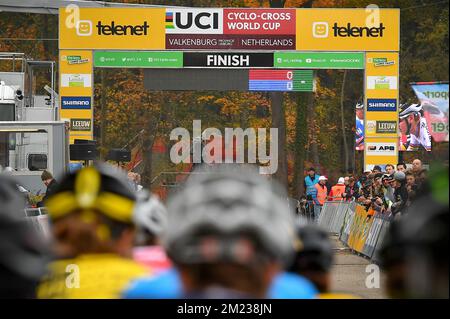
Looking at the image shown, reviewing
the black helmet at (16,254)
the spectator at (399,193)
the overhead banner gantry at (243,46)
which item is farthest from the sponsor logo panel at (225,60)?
the black helmet at (16,254)

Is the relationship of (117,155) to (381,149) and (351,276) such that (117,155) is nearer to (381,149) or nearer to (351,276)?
(381,149)

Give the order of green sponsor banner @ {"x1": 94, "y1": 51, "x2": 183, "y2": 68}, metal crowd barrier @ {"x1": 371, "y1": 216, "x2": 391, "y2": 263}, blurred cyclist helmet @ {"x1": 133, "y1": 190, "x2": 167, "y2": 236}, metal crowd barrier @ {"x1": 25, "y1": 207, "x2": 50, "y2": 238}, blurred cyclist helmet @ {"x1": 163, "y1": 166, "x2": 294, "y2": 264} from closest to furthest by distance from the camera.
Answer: blurred cyclist helmet @ {"x1": 163, "y1": 166, "x2": 294, "y2": 264}, blurred cyclist helmet @ {"x1": 133, "y1": 190, "x2": 167, "y2": 236}, metal crowd barrier @ {"x1": 25, "y1": 207, "x2": 50, "y2": 238}, metal crowd barrier @ {"x1": 371, "y1": 216, "x2": 391, "y2": 263}, green sponsor banner @ {"x1": 94, "y1": 51, "x2": 183, "y2": 68}

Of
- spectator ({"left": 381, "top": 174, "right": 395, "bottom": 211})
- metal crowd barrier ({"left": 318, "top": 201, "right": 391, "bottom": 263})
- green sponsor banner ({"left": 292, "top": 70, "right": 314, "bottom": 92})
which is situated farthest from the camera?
green sponsor banner ({"left": 292, "top": 70, "right": 314, "bottom": 92})

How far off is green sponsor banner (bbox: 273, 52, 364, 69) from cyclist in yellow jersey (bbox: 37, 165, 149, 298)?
2695 centimetres

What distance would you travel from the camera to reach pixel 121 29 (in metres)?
31.6

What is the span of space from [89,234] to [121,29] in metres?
27.7

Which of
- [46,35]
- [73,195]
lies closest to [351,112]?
[46,35]

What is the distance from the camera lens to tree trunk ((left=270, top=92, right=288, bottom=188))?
44.8 meters

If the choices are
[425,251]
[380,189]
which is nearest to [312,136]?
[380,189]

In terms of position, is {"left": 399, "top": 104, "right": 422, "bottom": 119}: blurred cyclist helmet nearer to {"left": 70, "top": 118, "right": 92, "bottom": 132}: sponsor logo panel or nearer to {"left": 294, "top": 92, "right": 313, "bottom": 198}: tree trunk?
{"left": 70, "top": 118, "right": 92, "bottom": 132}: sponsor logo panel

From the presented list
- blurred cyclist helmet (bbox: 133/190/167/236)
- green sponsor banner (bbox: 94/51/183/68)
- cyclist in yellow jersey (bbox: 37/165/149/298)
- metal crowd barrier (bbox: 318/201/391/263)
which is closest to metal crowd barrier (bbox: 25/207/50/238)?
metal crowd barrier (bbox: 318/201/391/263)

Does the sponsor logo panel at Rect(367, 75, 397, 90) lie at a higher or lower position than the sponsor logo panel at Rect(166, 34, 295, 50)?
lower

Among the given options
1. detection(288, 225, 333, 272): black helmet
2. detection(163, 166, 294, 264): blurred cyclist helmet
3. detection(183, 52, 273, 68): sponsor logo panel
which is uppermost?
detection(183, 52, 273, 68): sponsor logo panel

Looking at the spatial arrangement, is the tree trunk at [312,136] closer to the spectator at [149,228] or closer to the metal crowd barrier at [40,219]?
the metal crowd barrier at [40,219]
